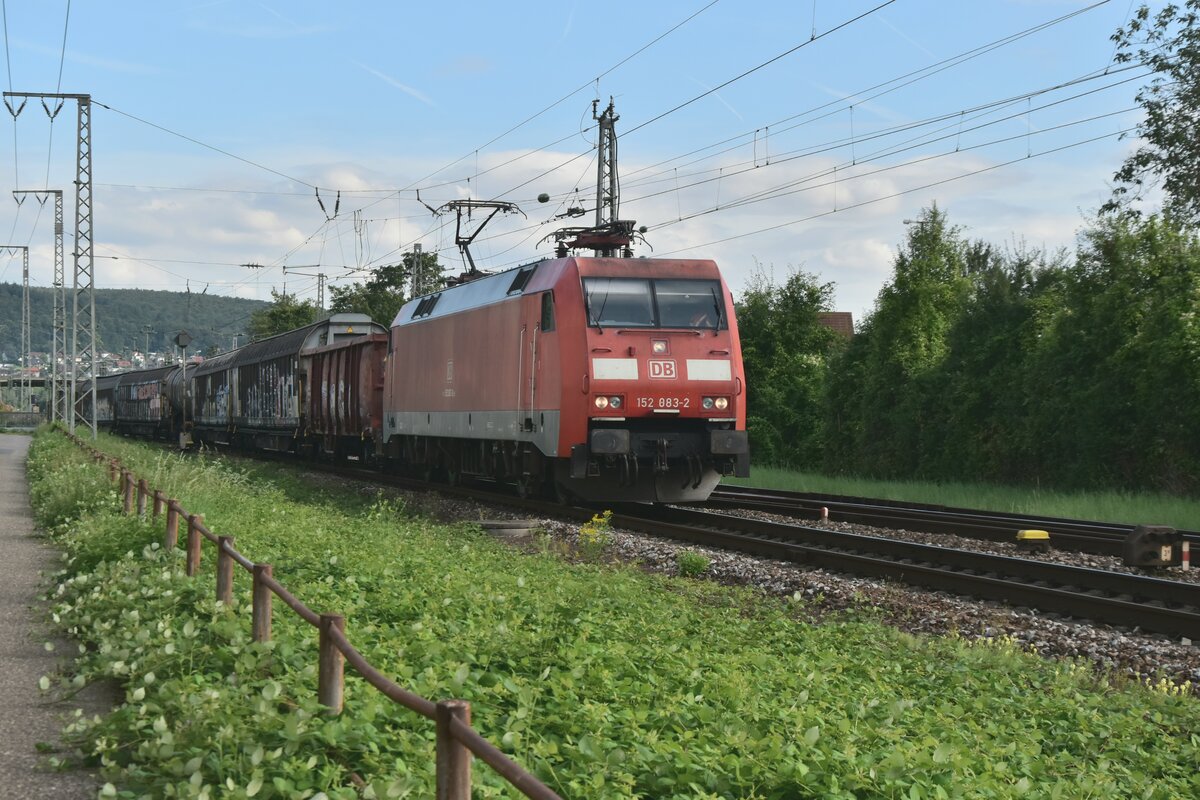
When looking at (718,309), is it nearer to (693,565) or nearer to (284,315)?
(693,565)

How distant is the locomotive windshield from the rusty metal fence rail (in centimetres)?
822

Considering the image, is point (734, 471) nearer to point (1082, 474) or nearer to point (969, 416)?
point (1082, 474)

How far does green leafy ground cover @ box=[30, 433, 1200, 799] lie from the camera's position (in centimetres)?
508

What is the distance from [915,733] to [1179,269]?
21.0 metres

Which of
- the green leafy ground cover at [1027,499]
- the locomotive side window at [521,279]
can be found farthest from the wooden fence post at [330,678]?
the green leafy ground cover at [1027,499]

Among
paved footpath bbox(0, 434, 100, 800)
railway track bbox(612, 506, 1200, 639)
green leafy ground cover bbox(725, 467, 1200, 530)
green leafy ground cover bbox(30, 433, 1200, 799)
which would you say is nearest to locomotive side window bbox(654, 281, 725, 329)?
railway track bbox(612, 506, 1200, 639)

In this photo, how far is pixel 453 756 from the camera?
3.40 metres

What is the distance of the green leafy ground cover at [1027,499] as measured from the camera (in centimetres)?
1933

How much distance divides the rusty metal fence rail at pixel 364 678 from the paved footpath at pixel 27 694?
43.6 inches

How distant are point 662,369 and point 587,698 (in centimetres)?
1143

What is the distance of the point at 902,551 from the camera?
45.9 feet

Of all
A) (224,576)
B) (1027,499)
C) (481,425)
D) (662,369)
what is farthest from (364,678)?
(1027,499)

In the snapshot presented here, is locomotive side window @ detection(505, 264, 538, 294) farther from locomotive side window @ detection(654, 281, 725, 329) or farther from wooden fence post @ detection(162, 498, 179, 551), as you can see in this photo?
wooden fence post @ detection(162, 498, 179, 551)

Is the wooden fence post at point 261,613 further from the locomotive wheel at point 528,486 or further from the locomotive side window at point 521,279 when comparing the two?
the locomotive wheel at point 528,486
